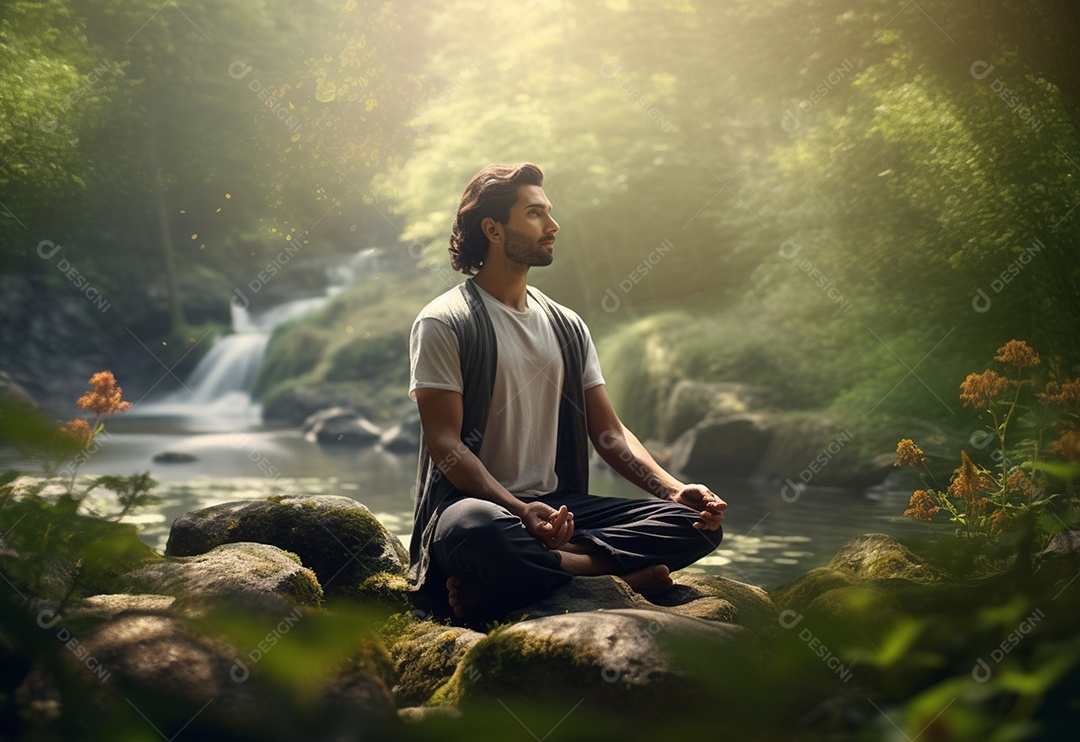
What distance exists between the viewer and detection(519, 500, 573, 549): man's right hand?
2.83 meters

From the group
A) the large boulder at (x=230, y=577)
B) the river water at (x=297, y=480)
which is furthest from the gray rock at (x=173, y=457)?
the large boulder at (x=230, y=577)

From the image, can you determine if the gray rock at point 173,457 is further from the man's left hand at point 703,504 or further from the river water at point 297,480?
the man's left hand at point 703,504

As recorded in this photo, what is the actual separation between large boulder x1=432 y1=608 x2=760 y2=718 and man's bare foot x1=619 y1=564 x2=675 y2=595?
894mm

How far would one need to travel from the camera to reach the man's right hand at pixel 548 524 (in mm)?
2830

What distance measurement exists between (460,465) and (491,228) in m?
0.88

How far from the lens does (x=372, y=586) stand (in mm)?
3461

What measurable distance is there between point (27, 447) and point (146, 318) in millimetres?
18802

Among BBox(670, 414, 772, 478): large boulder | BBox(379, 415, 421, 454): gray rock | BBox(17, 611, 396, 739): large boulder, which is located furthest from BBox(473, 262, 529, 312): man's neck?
BBox(379, 415, 421, 454): gray rock

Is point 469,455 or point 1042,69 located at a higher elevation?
point 1042,69

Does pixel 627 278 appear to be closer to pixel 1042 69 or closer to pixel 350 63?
pixel 350 63

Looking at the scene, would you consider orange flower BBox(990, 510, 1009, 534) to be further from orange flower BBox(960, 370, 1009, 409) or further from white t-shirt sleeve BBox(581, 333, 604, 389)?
white t-shirt sleeve BBox(581, 333, 604, 389)

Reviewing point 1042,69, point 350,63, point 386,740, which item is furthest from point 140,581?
point 350,63

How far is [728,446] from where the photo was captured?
965cm

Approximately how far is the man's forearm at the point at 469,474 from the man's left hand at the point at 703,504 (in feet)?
1.94
